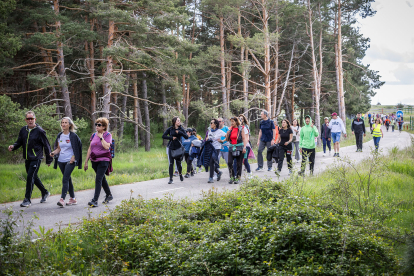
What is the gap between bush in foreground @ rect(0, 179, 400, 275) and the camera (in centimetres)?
386

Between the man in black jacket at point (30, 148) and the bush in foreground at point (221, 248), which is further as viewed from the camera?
the man in black jacket at point (30, 148)

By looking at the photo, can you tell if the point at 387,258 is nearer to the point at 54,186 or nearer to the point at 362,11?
the point at 54,186

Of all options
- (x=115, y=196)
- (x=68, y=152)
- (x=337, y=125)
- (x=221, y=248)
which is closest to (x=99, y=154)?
(x=68, y=152)

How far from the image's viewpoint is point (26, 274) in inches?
149

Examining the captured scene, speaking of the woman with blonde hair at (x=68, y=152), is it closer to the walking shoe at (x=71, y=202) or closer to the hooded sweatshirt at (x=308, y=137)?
the walking shoe at (x=71, y=202)

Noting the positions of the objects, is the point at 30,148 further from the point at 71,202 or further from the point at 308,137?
the point at 308,137

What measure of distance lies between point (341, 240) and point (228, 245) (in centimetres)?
142

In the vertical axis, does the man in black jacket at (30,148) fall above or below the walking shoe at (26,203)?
above

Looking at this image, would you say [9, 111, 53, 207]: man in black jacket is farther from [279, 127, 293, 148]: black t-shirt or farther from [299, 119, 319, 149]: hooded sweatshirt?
[299, 119, 319, 149]: hooded sweatshirt

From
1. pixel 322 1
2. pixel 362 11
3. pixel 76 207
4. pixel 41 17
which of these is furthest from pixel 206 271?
pixel 362 11

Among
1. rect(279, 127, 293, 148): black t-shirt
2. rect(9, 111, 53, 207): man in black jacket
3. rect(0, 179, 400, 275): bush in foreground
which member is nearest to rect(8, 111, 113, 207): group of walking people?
rect(9, 111, 53, 207): man in black jacket

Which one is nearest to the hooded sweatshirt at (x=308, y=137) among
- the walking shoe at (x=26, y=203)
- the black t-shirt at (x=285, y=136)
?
the black t-shirt at (x=285, y=136)

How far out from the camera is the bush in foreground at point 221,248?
386 cm

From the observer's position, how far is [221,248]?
13.7ft
